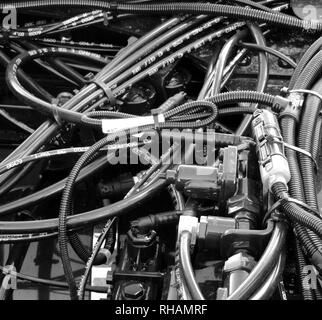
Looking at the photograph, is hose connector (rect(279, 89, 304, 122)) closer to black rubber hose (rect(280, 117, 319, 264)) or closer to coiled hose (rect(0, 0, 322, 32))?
black rubber hose (rect(280, 117, 319, 264))

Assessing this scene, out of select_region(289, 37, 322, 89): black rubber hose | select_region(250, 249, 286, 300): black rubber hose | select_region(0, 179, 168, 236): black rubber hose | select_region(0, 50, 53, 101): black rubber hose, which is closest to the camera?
select_region(250, 249, 286, 300): black rubber hose

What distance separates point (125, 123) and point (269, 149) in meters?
0.29

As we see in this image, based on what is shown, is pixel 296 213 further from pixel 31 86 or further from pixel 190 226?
pixel 31 86

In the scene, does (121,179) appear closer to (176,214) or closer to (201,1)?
(176,214)

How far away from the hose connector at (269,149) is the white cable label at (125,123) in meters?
0.19

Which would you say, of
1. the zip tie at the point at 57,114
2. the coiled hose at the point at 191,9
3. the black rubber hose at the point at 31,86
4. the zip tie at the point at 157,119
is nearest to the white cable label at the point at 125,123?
the zip tie at the point at 157,119

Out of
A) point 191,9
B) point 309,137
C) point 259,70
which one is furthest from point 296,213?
point 191,9

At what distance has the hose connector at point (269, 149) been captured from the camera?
0.83m

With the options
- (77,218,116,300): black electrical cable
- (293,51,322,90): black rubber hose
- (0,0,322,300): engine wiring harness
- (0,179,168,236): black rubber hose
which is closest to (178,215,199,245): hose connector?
(0,0,322,300): engine wiring harness

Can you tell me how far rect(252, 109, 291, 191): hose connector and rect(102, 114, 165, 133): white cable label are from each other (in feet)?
0.63

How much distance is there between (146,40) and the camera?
3.94ft

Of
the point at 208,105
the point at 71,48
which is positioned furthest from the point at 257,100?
the point at 71,48

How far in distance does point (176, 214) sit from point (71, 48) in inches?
20.1

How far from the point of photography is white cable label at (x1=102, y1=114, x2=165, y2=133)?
1.01 metres
